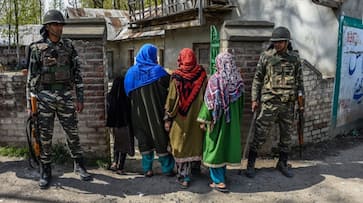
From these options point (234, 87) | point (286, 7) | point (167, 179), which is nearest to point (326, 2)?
point (286, 7)

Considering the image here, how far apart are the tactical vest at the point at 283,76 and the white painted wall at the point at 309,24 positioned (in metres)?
2.47

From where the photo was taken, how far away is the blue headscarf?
374 cm

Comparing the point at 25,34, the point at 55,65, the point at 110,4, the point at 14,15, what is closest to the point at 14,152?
the point at 55,65

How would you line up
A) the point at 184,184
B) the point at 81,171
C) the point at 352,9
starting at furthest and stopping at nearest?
the point at 352,9 < the point at 81,171 < the point at 184,184

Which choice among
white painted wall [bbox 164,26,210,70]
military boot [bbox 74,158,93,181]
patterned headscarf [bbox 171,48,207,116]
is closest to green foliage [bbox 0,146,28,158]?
military boot [bbox 74,158,93,181]

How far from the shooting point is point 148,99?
3.80 metres

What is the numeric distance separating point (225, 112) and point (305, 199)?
4.25 feet

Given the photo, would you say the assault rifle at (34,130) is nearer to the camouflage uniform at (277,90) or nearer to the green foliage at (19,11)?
the camouflage uniform at (277,90)

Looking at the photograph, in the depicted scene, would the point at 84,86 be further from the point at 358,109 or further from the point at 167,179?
the point at 358,109

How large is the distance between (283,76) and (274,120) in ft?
1.84

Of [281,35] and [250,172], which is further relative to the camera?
[250,172]

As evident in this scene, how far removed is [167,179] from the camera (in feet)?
13.0

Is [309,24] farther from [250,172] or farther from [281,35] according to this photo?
[250,172]

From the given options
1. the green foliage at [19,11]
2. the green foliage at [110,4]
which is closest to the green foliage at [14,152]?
the green foliage at [19,11]
